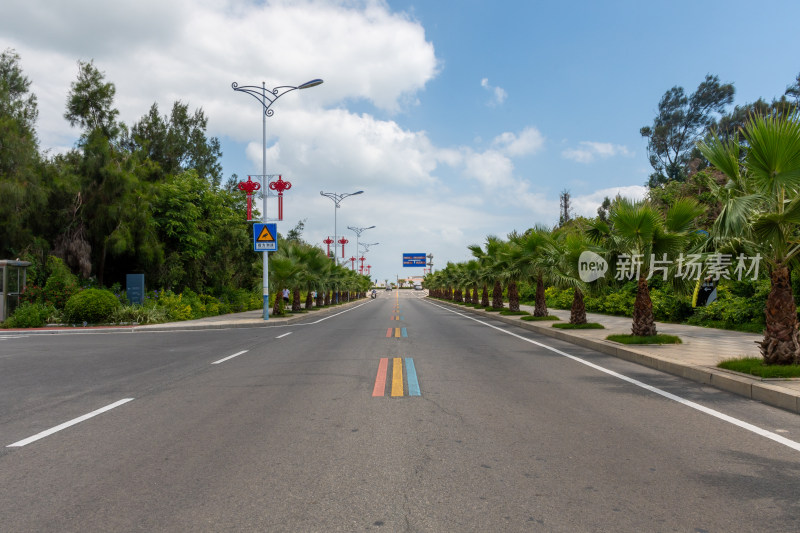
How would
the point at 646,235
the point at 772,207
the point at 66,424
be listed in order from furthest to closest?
the point at 646,235 → the point at 772,207 → the point at 66,424

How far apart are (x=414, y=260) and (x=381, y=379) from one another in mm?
85637

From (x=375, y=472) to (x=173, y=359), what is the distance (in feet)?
28.4

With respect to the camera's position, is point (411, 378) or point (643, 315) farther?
point (643, 315)

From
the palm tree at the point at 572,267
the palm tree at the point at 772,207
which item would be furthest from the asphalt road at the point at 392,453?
the palm tree at the point at 572,267

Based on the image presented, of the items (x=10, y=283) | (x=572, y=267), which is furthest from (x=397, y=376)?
(x=10, y=283)

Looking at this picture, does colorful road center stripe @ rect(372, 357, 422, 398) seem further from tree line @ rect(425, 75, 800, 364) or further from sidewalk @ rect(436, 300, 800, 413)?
tree line @ rect(425, 75, 800, 364)

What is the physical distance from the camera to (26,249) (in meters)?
23.3

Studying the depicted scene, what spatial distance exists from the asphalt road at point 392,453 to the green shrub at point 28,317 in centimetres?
1442

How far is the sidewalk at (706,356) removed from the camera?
6.76 meters

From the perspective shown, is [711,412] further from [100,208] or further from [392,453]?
[100,208]

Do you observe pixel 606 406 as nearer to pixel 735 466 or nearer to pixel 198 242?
pixel 735 466

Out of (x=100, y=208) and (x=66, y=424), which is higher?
(x=100, y=208)

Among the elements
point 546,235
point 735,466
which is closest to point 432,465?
point 735,466

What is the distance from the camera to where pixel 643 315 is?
1275 cm
